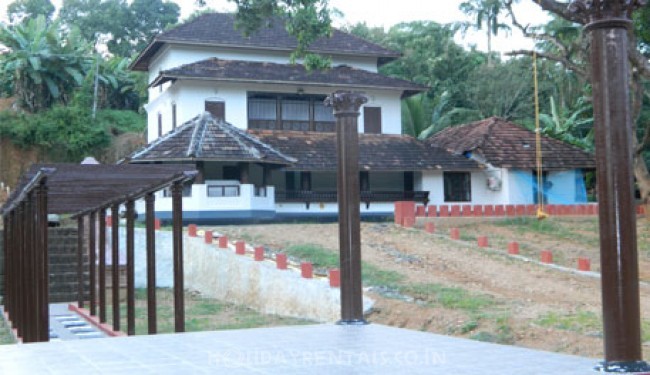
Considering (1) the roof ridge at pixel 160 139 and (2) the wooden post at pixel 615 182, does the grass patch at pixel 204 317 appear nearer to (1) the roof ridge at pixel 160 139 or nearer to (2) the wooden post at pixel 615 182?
(1) the roof ridge at pixel 160 139

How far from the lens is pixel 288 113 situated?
3086 centimetres

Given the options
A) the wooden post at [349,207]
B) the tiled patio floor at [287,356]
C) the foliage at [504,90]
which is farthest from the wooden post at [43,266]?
the foliage at [504,90]

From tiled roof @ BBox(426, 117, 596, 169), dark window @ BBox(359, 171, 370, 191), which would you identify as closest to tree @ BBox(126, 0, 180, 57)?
tiled roof @ BBox(426, 117, 596, 169)

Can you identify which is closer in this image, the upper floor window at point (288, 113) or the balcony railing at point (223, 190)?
the balcony railing at point (223, 190)

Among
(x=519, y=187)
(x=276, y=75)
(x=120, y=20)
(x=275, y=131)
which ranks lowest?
(x=519, y=187)

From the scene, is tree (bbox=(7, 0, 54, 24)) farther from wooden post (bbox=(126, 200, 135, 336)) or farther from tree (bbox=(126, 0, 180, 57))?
wooden post (bbox=(126, 200, 135, 336))

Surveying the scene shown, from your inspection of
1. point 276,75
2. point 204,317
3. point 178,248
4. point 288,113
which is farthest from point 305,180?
point 178,248

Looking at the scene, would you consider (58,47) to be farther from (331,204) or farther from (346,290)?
(346,290)

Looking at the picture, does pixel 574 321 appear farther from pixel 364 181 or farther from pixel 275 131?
pixel 275 131

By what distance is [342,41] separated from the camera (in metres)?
32.9

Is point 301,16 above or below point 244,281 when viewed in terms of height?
above

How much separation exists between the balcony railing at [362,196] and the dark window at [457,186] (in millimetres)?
1159

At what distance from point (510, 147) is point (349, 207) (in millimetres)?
23372

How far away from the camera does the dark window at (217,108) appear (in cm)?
2925
